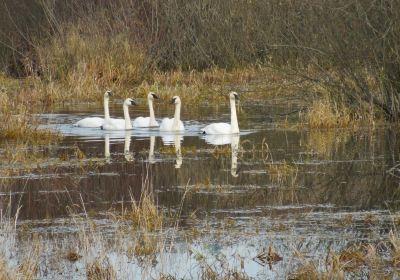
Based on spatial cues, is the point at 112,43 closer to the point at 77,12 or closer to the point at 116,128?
the point at 77,12

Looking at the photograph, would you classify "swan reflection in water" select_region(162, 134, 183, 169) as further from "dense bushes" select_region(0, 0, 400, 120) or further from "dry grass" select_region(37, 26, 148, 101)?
"dry grass" select_region(37, 26, 148, 101)

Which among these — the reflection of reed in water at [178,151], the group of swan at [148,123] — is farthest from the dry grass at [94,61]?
the reflection of reed in water at [178,151]

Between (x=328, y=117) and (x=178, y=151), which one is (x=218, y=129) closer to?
A: (x=328, y=117)

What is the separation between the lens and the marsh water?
9352 millimetres

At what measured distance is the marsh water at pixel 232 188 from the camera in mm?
9352

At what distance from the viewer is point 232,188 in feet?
40.5

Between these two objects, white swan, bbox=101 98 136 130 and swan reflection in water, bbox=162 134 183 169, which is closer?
swan reflection in water, bbox=162 134 183 169

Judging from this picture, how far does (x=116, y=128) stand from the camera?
2058cm

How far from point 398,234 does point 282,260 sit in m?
1.14

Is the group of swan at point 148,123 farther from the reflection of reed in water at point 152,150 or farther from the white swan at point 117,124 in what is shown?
the reflection of reed in water at point 152,150

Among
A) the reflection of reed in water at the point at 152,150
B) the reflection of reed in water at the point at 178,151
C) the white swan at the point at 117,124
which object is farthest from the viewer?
the white swan at the point at 117,124

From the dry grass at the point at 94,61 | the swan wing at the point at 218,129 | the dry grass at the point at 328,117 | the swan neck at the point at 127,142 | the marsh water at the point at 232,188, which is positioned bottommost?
the marsh water at the point at 232,188

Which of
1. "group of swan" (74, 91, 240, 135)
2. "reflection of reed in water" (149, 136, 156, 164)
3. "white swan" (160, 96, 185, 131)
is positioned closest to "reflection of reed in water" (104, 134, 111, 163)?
"reflection of reed in water" (149, 136, 156, 164)

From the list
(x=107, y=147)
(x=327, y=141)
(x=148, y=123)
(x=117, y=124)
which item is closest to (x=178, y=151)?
(x=107, y=147)
